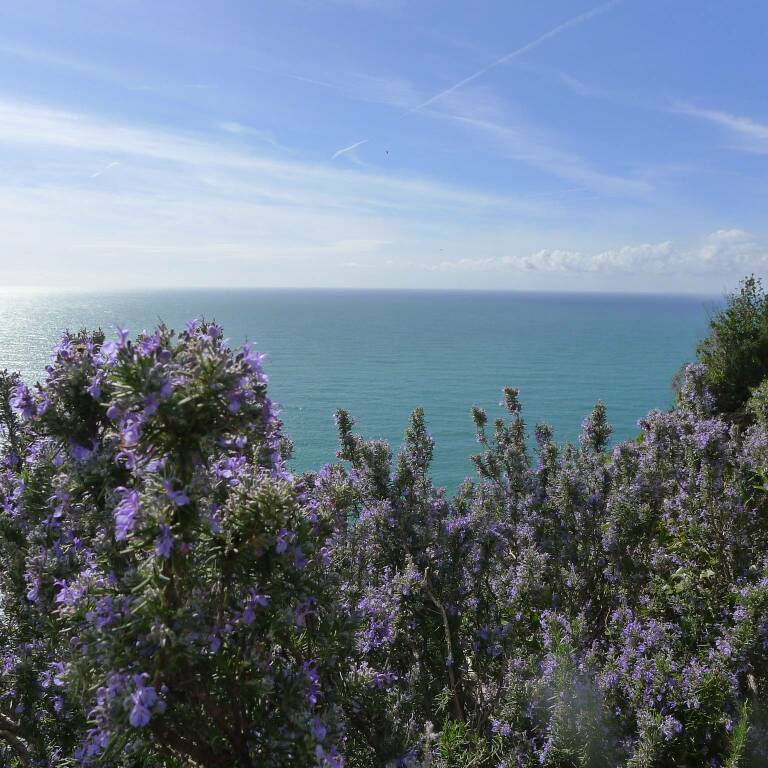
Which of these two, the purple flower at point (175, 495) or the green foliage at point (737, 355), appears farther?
the green foliage at point (737, 355)

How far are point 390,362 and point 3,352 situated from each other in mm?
63841

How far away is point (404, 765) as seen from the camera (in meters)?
4.69

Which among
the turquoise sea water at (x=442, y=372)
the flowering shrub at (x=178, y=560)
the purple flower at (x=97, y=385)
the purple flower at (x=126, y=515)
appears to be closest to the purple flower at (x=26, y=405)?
the flowering shrub at (x=178, y=560)

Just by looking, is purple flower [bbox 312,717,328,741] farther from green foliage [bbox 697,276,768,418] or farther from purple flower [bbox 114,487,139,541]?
green foliage [bbox 697,276,768,418]

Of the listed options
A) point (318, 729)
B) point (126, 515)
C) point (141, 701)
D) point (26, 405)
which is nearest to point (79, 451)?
point (26, 405)

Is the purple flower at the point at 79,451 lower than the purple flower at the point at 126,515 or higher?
higher

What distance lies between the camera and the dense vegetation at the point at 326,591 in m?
2.95

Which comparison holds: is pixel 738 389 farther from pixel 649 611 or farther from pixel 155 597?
pixel 155 597

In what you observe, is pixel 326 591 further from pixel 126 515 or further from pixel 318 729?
pixel 126 515

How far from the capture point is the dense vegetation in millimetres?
2951

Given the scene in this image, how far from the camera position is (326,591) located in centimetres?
450

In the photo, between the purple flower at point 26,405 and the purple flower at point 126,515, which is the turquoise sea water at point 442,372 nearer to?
the purple flower at point 26,405

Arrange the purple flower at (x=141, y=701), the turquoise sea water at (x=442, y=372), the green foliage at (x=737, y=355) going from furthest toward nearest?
the turquoise sea water at (x=442, y=372) → the green foliage at (x=737, y=355) → the purple flower at (x=141, y=701)

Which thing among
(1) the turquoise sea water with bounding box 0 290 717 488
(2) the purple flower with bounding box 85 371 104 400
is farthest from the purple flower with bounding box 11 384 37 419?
(1) the turquoise sea water with bounding box 0 290 717 488
